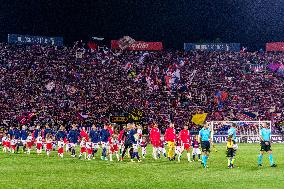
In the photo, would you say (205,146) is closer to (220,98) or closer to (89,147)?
(89,147)

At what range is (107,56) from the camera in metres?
78.1

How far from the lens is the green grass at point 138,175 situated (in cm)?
2112

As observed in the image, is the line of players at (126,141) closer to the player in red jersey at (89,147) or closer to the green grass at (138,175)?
the player in red jersey at (89,147)

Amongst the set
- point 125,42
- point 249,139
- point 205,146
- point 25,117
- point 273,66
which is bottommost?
point 249,139

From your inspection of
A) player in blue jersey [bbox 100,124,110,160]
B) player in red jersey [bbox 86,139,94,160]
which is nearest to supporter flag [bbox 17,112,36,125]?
player in red jersey [bbox 86,139,94,160]

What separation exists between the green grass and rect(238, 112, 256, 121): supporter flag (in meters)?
33.1

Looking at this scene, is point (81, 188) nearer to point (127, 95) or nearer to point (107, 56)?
point (127, 95)

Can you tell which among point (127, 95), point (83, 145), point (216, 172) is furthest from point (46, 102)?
point (216, 172)

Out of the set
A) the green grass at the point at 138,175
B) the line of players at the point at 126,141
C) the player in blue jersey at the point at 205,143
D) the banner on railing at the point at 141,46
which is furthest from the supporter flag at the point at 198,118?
the player in blue jersey at the point at 205,143

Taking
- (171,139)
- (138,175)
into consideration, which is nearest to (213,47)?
(171,139)

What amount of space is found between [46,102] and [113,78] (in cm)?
1237

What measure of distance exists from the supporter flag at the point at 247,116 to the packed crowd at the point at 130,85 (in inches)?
28.9

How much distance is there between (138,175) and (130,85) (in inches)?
1830

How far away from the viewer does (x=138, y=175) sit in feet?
81.5
